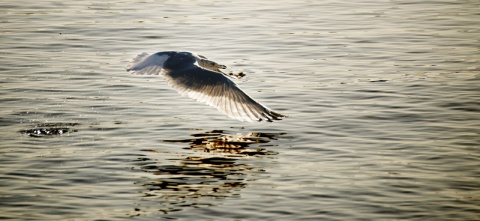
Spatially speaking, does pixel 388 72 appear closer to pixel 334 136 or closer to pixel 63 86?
pixel 334 136

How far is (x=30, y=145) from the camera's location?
10883mm

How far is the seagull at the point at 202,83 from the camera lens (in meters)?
10.8

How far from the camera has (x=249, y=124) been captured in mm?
11992

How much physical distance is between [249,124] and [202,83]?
1.17 metres

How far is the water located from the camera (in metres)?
9.03

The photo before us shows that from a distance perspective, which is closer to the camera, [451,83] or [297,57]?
[451,83]

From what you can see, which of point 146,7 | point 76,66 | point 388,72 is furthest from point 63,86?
point 146,7

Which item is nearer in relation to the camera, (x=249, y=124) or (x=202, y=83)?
(x=202, y=83)

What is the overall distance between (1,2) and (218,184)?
13.5 meters

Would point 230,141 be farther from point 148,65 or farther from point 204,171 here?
point 148,65

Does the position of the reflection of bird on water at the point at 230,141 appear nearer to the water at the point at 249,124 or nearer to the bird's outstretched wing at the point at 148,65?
the water at the point at 249,124

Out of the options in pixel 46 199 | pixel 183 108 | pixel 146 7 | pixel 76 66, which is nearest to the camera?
pixel 46 199

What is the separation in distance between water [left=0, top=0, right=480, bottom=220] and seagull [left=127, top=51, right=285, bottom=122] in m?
0.46

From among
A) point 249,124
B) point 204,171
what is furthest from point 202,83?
point 204,171
